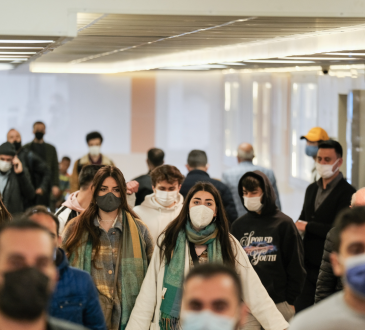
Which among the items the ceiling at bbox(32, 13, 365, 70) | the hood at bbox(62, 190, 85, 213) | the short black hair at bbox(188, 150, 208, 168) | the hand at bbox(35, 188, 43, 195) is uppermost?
the ceiling at bbox(32, 13, 365, 70)

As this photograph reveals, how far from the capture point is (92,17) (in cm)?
521

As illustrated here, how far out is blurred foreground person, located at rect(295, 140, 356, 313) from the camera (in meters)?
6.28

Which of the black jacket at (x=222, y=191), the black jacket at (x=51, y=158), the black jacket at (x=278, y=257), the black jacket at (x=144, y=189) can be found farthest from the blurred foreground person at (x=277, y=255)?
the black jacket at (x=51, y=158)

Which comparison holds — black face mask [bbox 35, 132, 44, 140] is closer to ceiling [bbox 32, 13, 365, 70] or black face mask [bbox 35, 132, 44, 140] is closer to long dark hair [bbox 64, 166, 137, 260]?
ceiling [bbox 32, 13, 365, 70]

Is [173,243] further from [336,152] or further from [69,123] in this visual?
[69,123]

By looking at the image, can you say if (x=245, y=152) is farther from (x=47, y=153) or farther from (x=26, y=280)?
(x=26, y=280)

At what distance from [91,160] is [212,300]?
6712 millimetres

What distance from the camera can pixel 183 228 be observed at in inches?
181

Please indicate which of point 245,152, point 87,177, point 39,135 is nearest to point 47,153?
point 39,135

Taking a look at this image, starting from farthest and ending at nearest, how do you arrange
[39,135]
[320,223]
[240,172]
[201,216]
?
[39,135]
[240,172]
[320,223]
[201,216]

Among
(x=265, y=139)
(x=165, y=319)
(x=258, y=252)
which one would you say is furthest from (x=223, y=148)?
(x=165, y=319)

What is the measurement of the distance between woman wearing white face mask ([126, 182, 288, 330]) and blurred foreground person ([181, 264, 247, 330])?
181 centimetres

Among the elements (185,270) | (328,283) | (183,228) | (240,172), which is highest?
(240,172)

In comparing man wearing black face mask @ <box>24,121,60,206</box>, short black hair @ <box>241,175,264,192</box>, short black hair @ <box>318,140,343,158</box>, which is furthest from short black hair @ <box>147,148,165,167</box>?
man wearing black face mask @ <box>24,121,60,206</box>
